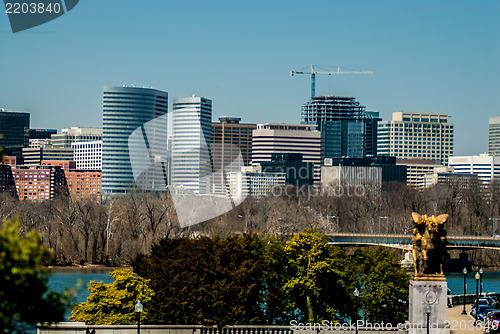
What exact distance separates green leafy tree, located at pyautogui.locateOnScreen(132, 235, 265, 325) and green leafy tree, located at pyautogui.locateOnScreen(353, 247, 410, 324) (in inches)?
186

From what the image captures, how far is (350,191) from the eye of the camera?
158875 millimetres

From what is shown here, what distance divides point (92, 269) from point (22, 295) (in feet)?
240

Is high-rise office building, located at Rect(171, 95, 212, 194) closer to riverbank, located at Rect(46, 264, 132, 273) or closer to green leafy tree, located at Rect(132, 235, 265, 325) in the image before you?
riverbank, located at Rect(46, 264, 132, 273)

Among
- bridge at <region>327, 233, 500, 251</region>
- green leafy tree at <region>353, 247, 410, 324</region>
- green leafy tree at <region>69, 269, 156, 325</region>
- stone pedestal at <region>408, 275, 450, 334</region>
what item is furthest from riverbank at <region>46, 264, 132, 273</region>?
stone pedestal at <region>408, 275, 450, 334</region>

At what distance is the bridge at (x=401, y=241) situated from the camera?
94688 millimetres

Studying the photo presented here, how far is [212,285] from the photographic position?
4106 cm

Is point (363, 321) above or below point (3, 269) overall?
below

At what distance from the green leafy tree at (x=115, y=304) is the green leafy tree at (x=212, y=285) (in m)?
0.92

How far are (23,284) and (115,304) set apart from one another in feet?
76.4

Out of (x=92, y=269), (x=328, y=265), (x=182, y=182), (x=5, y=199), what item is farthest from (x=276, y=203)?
(x=328, y=265)

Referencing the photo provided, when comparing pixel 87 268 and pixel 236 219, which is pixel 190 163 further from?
pixel 87 268

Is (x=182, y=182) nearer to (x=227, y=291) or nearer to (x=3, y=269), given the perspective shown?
(x=227, y=291)

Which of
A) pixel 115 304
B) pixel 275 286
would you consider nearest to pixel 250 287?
pixel 275 286

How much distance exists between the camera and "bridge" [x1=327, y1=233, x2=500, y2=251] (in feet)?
311
